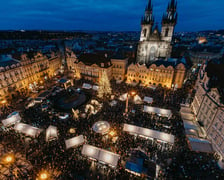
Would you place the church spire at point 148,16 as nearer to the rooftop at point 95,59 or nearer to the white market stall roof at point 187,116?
the rooftop at point 95,59

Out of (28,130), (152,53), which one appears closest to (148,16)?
(152,53)

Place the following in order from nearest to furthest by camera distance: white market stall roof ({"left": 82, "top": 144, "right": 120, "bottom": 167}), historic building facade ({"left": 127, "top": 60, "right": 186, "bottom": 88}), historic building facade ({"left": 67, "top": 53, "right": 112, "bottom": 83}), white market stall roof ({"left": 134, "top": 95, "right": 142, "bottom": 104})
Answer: white market stall roof ({"left": 82, "top": 144, "right": 120, "bottom": 167}) < white market stall roof ({"left": 134, "top": 95, "right": 142, "bottom": 104}) < historic building facade ({"left": 127, "top": 60, "right": 186, "bottom": 88}) < historic building facade ({"left": 67, "top": 53, "right": 112, "bottom": 83})

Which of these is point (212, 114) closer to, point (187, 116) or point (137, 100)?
point (187, 116)

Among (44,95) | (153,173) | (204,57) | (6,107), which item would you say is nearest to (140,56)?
(204,57)

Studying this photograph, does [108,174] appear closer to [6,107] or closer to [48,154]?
[48,154]

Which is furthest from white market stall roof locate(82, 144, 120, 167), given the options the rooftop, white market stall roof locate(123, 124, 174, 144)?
the rooftop

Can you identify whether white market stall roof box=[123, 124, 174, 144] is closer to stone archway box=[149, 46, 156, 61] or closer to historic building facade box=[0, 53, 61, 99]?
historic building facade box=[0, 53, 61, 99]

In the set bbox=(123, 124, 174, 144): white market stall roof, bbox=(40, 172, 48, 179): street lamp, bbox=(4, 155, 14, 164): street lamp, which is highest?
bbox=(123, 124, 174, 144): white market stall roof
